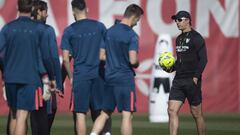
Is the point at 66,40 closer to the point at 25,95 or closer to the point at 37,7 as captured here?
the point at 37,7

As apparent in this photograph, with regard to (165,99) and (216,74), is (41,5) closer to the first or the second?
(165,99)

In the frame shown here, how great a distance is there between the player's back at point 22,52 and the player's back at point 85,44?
1494 millimetres

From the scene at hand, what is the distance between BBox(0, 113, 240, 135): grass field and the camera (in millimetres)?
16812

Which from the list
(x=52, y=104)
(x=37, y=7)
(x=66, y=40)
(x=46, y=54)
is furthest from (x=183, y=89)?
(x=46, y=54)

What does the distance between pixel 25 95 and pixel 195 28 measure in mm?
12436

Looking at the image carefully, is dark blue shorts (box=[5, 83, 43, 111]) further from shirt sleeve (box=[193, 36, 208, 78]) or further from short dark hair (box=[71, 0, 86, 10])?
shirt sleeve (box=[193, 36, 208, 78])

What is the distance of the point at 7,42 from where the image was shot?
1120 cm

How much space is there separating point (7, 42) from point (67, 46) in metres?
1.68

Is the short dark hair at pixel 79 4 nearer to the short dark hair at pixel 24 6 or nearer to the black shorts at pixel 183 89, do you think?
the short dark hair at pixel 24 6

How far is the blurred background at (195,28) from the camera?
22.3m

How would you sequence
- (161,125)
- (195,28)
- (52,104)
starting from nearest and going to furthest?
(52,104) < (161,125) < (195,28)

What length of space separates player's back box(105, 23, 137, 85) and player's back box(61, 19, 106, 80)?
0.61 feet

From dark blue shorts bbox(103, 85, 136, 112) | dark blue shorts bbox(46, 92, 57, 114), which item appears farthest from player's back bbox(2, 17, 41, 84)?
dark blue shorts bbox(103, 85, 136, 112)

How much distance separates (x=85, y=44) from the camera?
1265 centimetres
